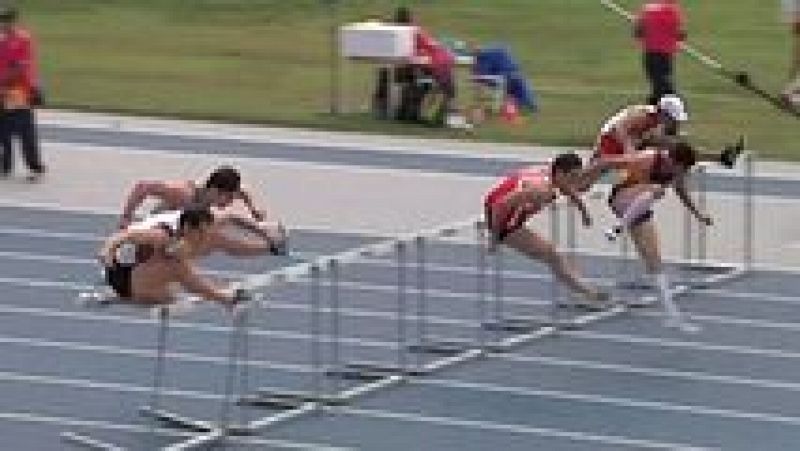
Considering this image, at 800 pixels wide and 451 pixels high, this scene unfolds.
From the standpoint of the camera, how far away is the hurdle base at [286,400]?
13959 mm

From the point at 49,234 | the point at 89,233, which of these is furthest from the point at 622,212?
the point at 49,234

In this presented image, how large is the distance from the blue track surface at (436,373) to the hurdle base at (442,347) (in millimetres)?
132

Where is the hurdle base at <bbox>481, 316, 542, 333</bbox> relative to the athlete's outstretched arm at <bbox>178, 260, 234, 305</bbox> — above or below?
below

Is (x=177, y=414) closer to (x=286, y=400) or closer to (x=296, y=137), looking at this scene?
(x=286, y=400)

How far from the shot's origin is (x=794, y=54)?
2598 cm

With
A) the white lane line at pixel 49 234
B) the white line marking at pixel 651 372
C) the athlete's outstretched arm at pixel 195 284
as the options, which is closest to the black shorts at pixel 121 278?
the athlete's outstretched arm at pixel 195 284

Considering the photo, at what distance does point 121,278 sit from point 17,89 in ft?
27.4

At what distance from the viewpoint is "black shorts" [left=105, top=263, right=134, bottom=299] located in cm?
1334

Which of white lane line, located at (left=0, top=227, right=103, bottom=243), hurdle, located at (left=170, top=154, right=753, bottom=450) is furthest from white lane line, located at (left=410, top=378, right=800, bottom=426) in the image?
white lane line, located at (left=0, top=227, right=103, bottom=243)

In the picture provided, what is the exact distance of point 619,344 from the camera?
15781mm

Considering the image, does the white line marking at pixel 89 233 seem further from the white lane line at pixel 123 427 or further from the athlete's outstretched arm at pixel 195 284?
the athlete's outstretched arm at pixel 195 284

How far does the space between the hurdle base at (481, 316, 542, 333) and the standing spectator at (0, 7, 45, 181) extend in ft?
22.2

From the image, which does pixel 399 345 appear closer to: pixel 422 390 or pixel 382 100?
pixel 422 390

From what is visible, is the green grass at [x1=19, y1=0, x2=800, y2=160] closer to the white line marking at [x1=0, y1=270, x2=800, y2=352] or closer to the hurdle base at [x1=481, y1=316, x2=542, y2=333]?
the white line marking at [x1=0, y1=270, x2=800, y2=352]
